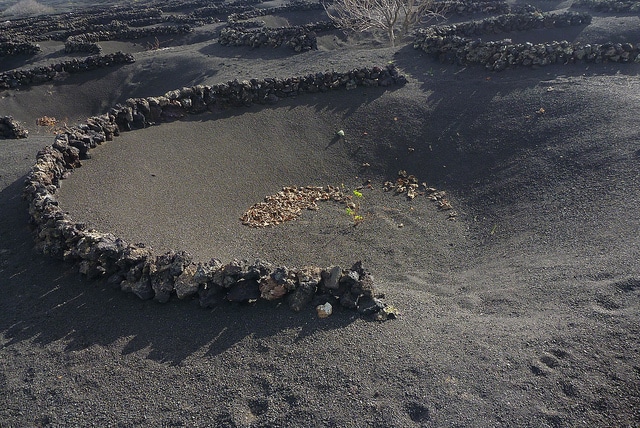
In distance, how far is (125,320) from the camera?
550 centimetres

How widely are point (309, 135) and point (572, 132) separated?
5.94m

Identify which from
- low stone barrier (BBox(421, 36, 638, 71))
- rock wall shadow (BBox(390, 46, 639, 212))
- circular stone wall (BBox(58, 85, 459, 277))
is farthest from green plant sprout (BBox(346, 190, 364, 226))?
low stone barrier (BBox(421, 36, 638, 71))

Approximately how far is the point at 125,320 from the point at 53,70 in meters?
16.3

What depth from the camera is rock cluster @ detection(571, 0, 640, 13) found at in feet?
66.0

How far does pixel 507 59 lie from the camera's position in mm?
12812

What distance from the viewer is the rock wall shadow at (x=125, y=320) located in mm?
5129

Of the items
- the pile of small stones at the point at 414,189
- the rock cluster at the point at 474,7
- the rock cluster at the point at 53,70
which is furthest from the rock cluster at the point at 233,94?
the rock cluster at the point at 474,7

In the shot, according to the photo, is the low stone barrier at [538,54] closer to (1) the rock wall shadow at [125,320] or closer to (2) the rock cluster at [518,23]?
(2) the rock cluster at [518,23]

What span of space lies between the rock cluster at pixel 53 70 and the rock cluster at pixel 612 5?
21413mm

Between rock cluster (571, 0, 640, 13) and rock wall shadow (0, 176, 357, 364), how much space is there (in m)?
22.4

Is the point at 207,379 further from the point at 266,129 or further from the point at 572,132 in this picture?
the point at 572,132

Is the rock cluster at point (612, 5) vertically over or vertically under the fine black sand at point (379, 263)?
over

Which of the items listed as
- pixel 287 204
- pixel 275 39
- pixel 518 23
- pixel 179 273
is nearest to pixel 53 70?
pixel 275 39

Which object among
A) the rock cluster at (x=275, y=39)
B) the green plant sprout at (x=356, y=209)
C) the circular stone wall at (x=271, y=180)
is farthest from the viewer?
the rock cluster at (x=275, y=39)
